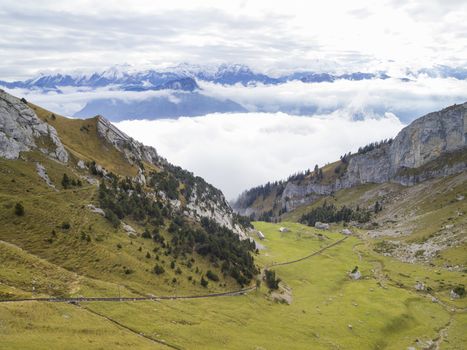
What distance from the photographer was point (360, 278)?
164250 mm

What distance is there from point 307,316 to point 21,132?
104 metres

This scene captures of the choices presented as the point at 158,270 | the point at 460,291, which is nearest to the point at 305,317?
the point at 158,270

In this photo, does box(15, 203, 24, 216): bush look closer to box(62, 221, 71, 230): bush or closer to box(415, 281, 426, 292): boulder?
box(62, 221, 71, 230): bush

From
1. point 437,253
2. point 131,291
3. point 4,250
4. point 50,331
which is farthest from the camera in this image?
point 437,253

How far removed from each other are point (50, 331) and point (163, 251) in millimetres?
59046

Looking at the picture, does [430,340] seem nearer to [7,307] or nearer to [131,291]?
[131,291]

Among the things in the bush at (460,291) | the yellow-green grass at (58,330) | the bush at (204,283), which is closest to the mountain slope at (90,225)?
the bush at (204,283)

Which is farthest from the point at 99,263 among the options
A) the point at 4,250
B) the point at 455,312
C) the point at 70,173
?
the point at 455,312

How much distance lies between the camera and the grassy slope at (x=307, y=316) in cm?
7288

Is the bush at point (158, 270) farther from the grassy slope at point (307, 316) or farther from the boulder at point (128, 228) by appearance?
the boulder at point (128, 228)

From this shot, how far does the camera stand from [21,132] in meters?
125

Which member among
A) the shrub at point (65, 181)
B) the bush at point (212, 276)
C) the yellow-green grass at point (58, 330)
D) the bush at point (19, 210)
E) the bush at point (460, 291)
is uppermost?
the shrub at point (65, 181)

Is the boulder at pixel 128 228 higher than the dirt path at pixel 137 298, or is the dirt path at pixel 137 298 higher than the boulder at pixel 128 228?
the boulder at pixel 128 228

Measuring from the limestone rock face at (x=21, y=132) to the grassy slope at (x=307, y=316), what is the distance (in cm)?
6829
